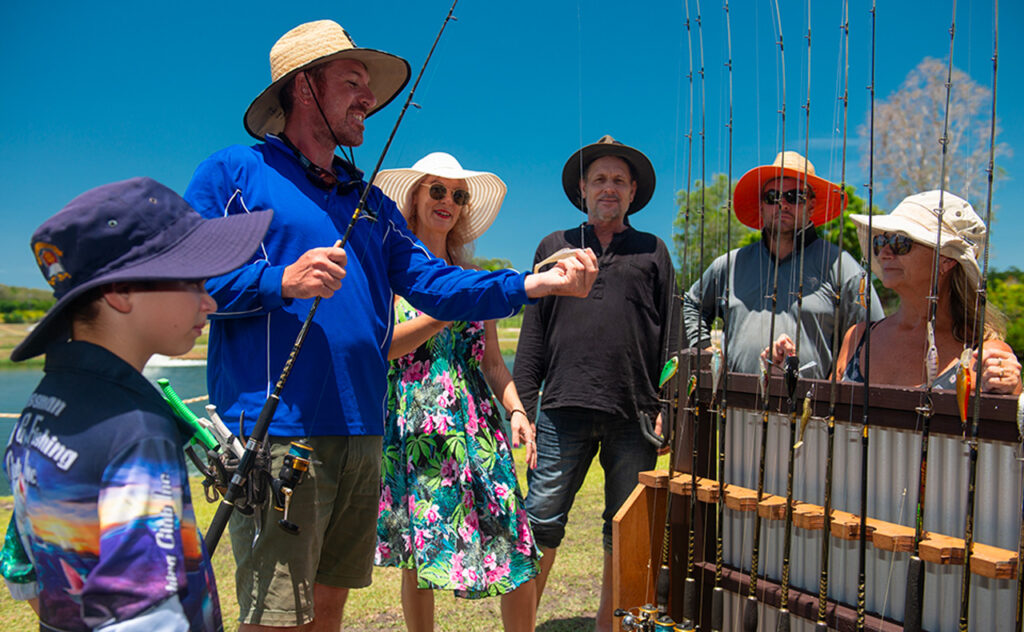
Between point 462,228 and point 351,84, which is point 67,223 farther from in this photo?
point 462,228

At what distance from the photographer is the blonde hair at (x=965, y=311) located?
272cm

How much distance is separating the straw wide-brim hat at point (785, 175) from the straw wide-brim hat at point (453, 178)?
1.24 m

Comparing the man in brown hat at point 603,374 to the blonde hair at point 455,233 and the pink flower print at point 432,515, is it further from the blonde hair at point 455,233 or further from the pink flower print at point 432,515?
the pink flower print at point 432,515

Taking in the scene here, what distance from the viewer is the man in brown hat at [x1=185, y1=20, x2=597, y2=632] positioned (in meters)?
2.25

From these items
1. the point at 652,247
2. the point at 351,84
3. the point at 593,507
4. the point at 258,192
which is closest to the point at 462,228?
the point at 652,247

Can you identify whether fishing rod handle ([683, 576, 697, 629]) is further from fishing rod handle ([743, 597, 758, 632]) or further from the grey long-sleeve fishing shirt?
the grey long-sleeve fishing shirt

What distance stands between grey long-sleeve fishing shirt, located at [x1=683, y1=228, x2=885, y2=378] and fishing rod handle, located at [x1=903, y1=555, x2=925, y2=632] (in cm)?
116

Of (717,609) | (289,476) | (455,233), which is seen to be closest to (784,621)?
(717,609)

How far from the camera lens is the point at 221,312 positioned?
7.07 feet

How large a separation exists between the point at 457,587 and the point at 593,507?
3242 mm

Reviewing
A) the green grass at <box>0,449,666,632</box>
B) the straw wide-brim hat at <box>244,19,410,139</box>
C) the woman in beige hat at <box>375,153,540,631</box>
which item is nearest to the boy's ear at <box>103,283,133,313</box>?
the straw wide-brim hat at <box>244,19,410,139</box>

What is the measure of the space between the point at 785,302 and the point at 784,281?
10 cm

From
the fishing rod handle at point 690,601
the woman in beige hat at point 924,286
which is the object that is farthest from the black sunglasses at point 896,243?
the fishing rod handle at point 690,601

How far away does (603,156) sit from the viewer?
4004 millimetres
